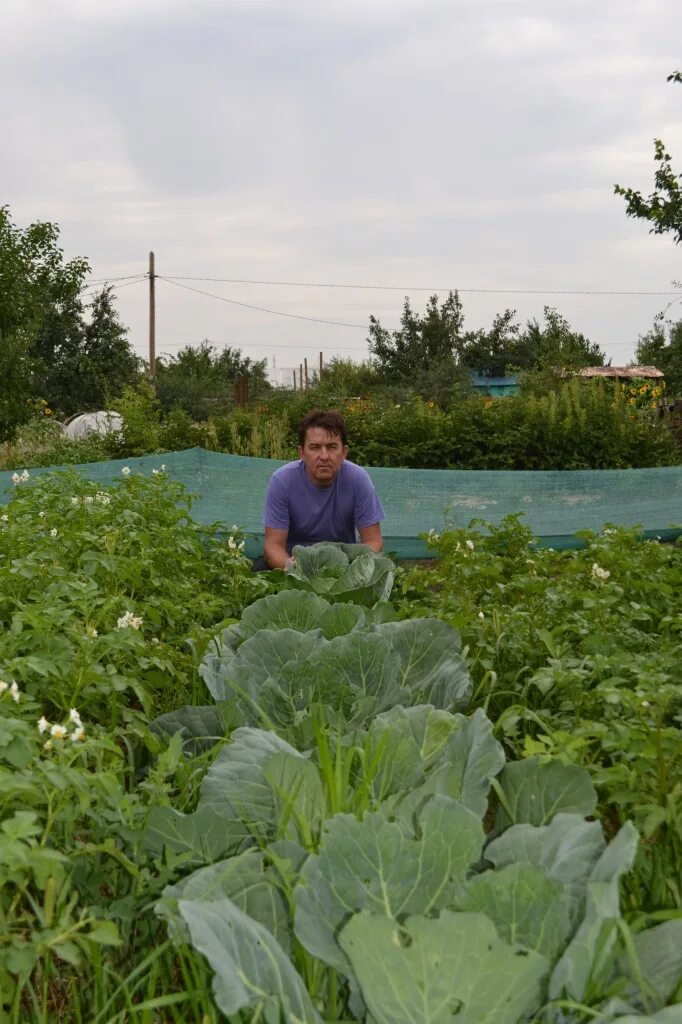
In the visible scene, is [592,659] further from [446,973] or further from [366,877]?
[446,973]

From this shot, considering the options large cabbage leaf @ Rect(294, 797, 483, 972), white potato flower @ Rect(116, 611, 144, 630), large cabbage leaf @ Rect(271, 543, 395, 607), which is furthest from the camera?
large cabbage leaf @ Rect(271, 543, 395, 607)

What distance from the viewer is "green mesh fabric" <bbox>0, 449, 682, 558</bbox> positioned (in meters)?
8.56

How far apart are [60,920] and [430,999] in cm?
63

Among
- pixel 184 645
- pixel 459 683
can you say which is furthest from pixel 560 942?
pixel 184 645

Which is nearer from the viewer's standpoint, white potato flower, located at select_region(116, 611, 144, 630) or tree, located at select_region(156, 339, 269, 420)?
white potato flower, located at select_region(116, 611, 144, 630)

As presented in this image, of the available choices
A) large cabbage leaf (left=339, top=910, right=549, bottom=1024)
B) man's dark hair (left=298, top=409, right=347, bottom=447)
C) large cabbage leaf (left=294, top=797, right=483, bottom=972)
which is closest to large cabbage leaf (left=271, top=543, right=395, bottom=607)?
man's dark hair (left=298, top=409, right=347, bottom=447)

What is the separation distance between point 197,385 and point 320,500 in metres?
25.1

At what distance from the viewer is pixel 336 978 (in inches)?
74.7

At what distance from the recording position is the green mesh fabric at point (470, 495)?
856 cm

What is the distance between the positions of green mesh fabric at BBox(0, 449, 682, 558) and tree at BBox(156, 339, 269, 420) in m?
13.5

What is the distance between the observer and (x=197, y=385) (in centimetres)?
3017

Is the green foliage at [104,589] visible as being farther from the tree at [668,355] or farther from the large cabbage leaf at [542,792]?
the tree at [668,355]

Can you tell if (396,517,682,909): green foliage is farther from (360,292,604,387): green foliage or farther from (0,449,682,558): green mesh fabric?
(360,292,604,387): green foliage

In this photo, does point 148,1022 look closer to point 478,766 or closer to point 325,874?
point 325,874
